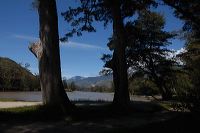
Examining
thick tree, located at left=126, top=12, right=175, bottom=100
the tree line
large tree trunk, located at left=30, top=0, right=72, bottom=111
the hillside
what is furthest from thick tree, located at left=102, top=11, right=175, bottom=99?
the hillside

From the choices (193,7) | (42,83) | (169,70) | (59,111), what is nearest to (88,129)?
(59,111)

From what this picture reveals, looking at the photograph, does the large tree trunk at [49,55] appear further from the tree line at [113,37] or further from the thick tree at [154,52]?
the thick tree at [154,52]

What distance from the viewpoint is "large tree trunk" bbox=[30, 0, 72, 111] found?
18.7 metres

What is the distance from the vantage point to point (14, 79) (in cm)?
11188

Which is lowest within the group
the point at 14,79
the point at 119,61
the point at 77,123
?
the point at 77,123

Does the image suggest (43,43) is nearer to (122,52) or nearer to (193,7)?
(122,52)

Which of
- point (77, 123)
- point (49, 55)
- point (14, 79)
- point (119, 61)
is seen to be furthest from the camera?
point (14, 79)

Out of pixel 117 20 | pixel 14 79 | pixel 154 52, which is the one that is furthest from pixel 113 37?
pixel 14 79

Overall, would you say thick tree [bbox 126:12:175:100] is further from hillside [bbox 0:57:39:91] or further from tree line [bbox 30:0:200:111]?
hillside [bbox 0:57:39:91]

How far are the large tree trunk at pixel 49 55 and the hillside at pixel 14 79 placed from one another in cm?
8551

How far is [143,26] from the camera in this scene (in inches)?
1922

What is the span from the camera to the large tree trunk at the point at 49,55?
61.4 ft

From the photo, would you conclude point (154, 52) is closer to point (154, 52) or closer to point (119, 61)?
point (154, 52)

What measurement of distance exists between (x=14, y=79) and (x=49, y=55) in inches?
3755
